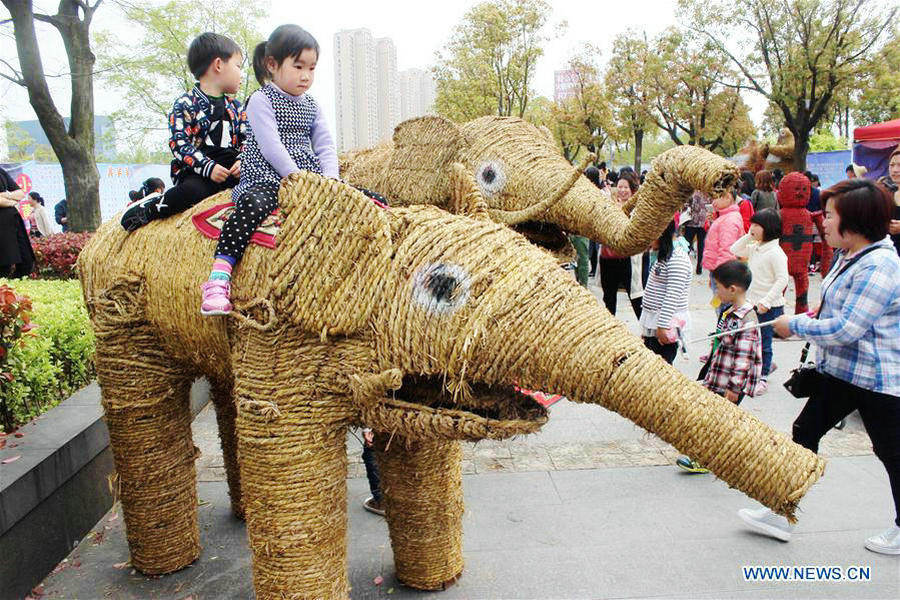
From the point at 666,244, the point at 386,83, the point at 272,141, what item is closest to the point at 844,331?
the point at 666,244

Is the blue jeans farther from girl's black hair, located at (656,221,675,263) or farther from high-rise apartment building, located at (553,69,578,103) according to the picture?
high-rise apartment building, located at (553,69,578,103)

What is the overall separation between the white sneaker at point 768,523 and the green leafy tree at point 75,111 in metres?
10.4

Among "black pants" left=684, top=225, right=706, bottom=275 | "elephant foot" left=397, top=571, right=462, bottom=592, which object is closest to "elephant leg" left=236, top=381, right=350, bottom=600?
"elephant foot" left=397, top=571, right=462, bottom=592

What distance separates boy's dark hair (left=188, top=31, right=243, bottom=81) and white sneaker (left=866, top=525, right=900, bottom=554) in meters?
3.70

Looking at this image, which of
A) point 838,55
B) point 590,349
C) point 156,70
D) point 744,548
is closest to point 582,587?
point 744,548

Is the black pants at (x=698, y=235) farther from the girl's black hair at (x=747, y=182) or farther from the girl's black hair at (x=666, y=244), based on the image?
the girl's black hair at (x=666, y=244)

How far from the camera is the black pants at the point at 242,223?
2080 millimetres

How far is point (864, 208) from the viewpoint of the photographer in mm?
2809

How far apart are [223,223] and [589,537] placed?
231 centimetres

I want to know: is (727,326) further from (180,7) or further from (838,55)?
(180,7)

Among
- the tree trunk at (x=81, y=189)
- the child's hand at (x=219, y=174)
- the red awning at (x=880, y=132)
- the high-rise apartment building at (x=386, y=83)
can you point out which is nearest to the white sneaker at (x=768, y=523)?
the child's hand at (x=219, y=174)

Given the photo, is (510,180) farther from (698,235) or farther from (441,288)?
(698,235)

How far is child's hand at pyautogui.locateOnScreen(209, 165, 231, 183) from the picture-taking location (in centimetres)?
272

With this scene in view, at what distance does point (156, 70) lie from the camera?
72.0ft
